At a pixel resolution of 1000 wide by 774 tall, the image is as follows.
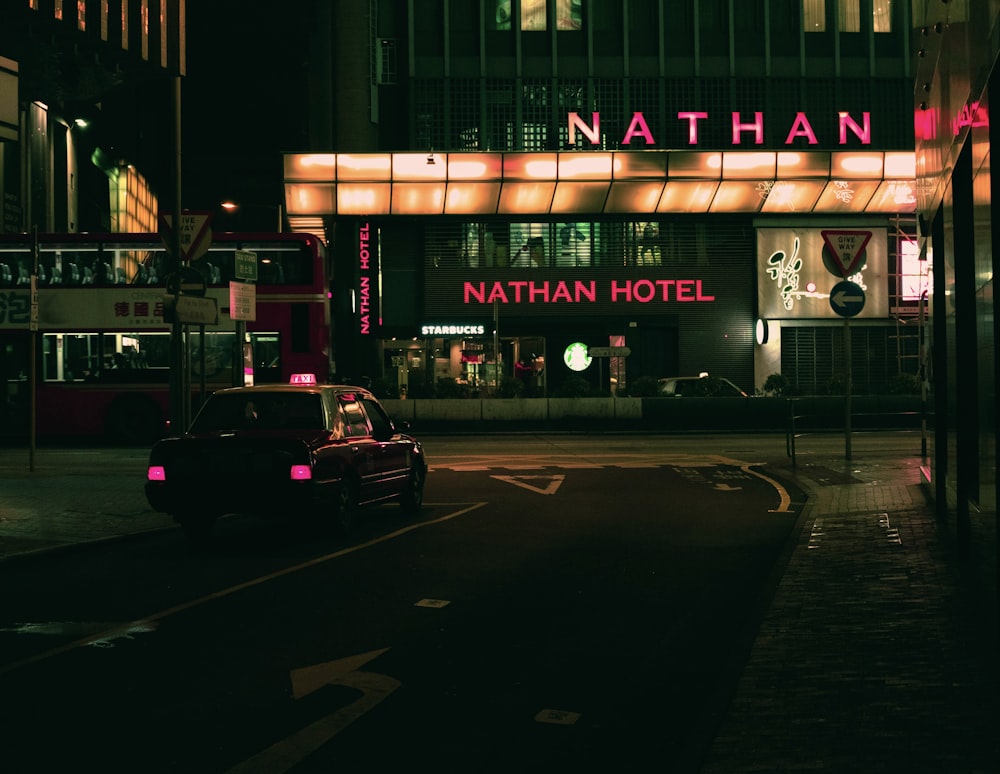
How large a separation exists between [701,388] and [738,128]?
40.6ft

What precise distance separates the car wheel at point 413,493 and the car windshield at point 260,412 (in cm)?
223

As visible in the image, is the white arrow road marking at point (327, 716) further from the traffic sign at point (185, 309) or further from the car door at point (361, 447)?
the traffic sign at point (185, 309)

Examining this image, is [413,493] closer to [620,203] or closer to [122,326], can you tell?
[122,326]

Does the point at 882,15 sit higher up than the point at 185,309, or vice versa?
the point at 882,15

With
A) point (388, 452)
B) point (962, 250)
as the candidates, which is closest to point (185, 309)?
point (388, 452)

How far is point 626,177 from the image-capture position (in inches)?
1689

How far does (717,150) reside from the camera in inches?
1688

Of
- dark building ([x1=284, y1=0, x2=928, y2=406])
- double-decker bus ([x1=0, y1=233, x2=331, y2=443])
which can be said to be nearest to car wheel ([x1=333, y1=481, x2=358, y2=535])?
double-decker bus ([x1=0, y1=233, x2=331, y2=443])

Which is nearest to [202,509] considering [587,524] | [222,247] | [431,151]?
[587,524]

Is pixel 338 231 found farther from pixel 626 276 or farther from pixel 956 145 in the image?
pixel 956 145

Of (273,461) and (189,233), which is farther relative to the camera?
(189,233)

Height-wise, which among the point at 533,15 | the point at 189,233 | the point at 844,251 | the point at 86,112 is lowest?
the point at 844,251

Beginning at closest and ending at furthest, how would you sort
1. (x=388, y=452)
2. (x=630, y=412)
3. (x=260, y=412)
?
(x=260, y=412) → (x=388, y=452) → (x=630, y=412)

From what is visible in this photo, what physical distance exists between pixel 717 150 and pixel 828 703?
3883 centimetres
